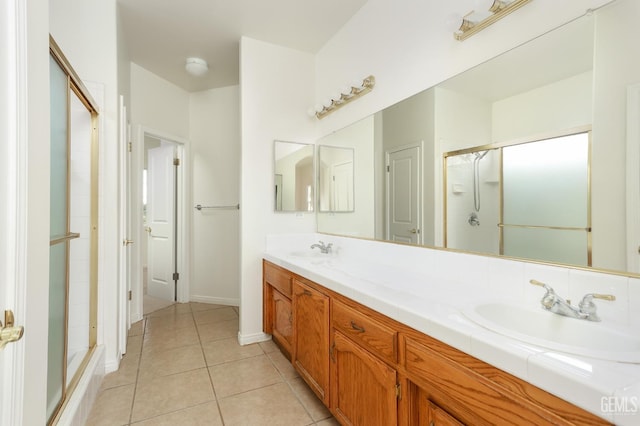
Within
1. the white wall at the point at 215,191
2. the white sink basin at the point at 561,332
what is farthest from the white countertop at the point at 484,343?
the white wall at the point at 215,191

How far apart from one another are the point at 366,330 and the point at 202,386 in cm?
136

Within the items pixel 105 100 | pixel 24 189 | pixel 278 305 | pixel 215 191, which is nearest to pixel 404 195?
pixel 278 305

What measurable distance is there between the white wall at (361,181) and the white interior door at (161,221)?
2366 millimetres

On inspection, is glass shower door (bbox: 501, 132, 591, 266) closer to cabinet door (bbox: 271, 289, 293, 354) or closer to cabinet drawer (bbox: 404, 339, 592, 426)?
cabinet drawer (bbox: 404, 339, 592, 426)

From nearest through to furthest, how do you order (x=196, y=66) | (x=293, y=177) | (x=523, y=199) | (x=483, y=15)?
(x=523, y=199), (x=483, y=15), (x=293, y=177), (x=196, y=66)

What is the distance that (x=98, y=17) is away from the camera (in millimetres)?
2098

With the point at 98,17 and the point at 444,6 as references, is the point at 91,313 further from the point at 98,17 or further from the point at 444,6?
the point at 444,6

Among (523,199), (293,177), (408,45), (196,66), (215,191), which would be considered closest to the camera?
(523,199)

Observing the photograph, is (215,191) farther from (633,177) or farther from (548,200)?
(633,177)

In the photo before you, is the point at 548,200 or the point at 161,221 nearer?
the point at 548,200

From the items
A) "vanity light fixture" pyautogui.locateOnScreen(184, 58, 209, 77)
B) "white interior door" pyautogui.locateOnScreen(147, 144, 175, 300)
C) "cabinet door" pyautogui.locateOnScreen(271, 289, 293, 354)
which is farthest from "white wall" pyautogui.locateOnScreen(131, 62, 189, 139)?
"cabinet door" pyautogui.locateOnScreen(271, 289, 293, 354)

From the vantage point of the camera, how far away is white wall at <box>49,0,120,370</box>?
→ 2.06m

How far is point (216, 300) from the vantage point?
12.0ft

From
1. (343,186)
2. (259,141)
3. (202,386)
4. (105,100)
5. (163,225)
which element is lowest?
(202,386)
